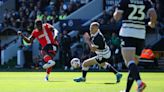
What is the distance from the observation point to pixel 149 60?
2786 centimetres

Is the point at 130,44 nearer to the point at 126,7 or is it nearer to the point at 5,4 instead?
the point at 126,7

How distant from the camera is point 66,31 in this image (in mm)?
30703

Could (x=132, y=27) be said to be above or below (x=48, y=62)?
above

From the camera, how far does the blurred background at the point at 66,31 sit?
29.5 metres

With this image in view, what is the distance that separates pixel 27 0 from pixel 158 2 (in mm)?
9117

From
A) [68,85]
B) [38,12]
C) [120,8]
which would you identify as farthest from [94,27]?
[38,12]

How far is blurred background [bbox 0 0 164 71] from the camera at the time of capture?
29469 mm

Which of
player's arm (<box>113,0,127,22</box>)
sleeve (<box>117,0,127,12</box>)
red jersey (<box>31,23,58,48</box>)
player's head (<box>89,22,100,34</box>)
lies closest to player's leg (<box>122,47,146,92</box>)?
player's arm (<box>113,0,127,22</box>)

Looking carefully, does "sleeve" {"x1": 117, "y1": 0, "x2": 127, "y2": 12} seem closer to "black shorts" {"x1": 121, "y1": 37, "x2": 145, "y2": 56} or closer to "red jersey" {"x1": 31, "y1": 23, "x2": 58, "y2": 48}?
"black shorts" {"x1": 121, "y1": 37, "x2": 145, "y2": 56}

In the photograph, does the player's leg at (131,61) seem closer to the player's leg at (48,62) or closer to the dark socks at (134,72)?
the dark socks at (134,72)

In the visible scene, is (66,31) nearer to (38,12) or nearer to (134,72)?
(38,12)

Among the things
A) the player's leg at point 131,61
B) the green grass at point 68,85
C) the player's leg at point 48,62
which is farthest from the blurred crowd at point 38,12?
the player's leg at point 131,61

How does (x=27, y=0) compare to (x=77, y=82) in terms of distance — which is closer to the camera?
(x=77, y=82)

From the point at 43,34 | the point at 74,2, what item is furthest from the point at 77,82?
the point at 74,2
